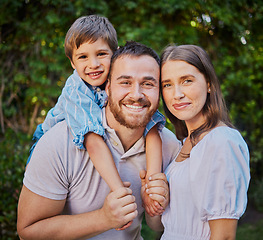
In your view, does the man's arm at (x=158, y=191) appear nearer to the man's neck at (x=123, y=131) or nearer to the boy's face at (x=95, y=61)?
the man's neck at (x=123, y=131)

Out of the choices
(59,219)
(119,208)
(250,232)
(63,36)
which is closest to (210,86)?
(119,208)

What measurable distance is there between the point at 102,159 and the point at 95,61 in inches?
31.8

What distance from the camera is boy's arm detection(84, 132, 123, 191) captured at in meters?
2.08

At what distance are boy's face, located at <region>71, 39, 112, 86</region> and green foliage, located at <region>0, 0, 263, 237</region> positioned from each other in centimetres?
Result: 215

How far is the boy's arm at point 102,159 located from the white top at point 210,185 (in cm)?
40

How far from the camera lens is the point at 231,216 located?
1.77 meters

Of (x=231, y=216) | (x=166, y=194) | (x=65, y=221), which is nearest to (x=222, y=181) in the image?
(x=231, y=216)

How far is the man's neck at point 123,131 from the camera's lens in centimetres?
237

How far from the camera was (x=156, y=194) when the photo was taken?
6.73 ft

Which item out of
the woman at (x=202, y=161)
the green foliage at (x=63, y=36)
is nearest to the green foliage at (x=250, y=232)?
the green foliage at (x=63, y=36)

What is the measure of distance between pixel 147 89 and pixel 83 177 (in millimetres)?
770

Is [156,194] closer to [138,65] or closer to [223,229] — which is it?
[223,229]

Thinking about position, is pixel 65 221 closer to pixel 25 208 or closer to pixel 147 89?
pixel 25 208

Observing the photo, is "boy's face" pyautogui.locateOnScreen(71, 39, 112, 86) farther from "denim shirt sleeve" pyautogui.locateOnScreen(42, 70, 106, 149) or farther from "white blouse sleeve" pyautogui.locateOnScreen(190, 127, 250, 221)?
"white blouse sleeve" pyautogui.locateOnScreen(190, 127, 250, 221)
